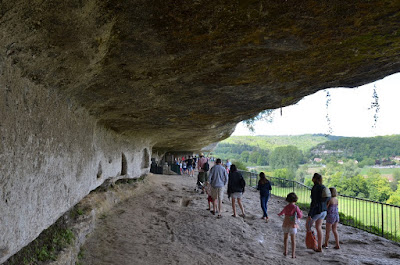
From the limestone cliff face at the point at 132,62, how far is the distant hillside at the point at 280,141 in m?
98.2

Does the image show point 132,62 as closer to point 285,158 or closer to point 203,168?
point 203,168

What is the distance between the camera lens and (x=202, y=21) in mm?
2627

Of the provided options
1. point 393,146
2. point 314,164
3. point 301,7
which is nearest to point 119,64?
point 301,7

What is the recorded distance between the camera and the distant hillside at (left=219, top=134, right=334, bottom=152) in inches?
4280

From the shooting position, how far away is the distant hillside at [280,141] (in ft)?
357

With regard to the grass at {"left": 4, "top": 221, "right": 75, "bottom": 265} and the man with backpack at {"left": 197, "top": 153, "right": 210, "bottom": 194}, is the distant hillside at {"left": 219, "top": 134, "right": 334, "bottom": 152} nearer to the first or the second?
the man with backpack at {"left": 197, "top": 153, "right": 210, "bottom": 194}

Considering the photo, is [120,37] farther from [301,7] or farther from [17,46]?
[301,7]

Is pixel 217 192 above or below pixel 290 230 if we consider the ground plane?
above

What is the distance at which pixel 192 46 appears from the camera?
3.12 metres

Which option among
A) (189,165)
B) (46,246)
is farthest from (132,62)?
(189,165)

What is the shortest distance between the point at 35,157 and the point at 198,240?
3638 mm

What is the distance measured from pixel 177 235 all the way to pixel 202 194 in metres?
4.10

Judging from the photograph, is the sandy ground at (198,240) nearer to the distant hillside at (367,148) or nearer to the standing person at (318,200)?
the standing person at (318,200)

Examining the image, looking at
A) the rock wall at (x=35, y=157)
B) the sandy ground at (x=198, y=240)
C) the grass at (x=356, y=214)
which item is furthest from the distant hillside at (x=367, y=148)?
the rock wall at (x=35, y=157)
